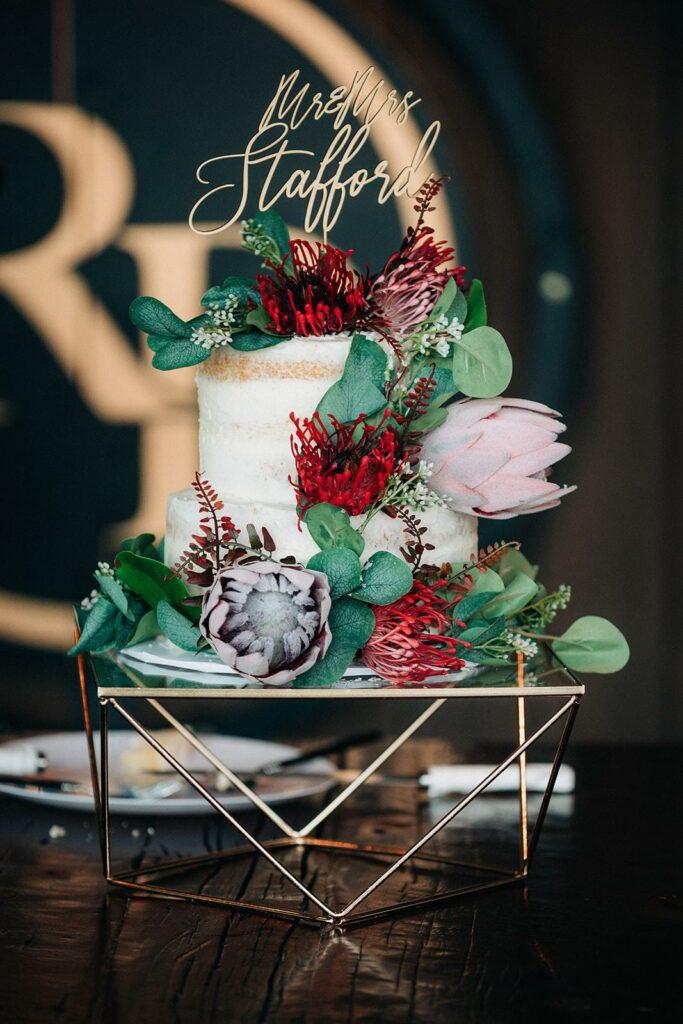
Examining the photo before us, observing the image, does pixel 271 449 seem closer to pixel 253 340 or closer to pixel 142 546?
pixel 253 340

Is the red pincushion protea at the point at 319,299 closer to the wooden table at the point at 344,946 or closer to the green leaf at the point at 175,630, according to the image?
the green leaf at the point at 175,630

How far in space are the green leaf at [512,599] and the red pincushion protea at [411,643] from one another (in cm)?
5

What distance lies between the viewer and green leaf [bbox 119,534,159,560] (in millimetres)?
997

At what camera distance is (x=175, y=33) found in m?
2.35

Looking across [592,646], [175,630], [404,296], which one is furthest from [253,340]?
[592,646]

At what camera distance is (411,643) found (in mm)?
832

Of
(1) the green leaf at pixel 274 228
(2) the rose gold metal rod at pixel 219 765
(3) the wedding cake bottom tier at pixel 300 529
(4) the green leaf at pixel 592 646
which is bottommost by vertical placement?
(2) the rose gold metal rod at pixel 219 765

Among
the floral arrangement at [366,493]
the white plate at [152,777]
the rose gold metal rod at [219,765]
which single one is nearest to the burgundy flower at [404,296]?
the floral arrangement at [366,493]

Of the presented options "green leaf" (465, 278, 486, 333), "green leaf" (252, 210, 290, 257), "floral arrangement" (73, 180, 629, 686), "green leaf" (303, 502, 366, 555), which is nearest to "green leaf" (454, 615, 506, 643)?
"floral arrangement" (73, 180, 629, 686)

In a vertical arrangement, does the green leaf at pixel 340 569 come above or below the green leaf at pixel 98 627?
above

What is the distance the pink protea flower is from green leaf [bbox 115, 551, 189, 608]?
20 cm

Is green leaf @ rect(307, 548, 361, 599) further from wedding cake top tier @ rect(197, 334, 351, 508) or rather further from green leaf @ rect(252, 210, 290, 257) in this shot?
green leaf @ rect(252, 210, 290, 257)

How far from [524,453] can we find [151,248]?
168cm

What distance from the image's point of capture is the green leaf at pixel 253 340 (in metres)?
0.90
